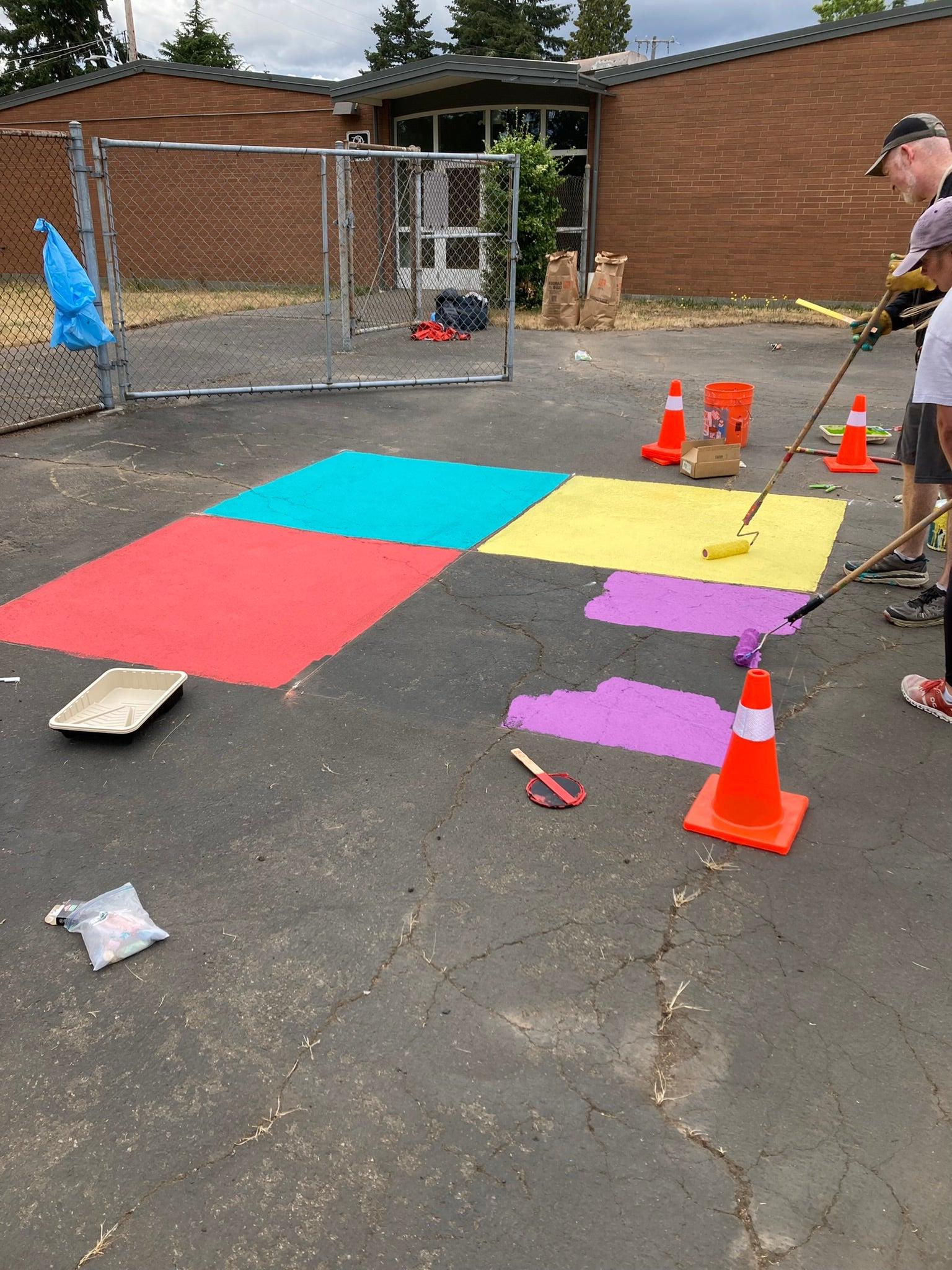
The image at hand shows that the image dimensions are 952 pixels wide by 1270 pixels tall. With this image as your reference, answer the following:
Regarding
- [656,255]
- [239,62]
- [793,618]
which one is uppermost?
[239,62]

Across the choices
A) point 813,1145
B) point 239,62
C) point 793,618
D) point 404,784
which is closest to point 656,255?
point 793,618

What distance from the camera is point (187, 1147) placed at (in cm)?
214

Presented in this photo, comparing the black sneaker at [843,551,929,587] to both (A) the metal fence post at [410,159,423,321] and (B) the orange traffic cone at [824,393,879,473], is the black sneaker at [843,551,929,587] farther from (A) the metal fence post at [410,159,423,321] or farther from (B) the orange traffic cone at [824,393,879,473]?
(A) the metal fence post at [410,159,423,321]

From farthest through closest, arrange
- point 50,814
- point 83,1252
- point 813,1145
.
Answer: point 50,814 < point 813,1145 < point 83,1252

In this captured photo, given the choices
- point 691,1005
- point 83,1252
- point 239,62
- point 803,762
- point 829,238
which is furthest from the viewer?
point 239,62

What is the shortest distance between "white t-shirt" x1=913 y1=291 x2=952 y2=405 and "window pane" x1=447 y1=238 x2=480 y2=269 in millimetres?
15901

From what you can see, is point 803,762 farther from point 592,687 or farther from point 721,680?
point 592,687

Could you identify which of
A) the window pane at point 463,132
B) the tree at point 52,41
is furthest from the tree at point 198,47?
the window pane at point 463,132

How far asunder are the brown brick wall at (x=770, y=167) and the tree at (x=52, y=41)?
30.9m

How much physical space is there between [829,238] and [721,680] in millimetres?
16662

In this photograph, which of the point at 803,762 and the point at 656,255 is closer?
the point at 803,762

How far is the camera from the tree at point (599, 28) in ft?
191

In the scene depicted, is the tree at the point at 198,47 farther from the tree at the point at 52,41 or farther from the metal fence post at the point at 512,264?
the metal fence post at the point at 512,264

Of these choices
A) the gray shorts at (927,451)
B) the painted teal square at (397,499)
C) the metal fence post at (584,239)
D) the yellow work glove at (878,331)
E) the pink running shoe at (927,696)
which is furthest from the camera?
the metal fence post at (584,239)
